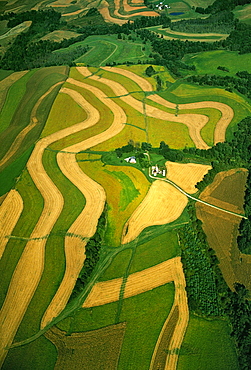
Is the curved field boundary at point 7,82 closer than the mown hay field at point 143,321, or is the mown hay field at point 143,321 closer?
the mown hay field at point 143,321

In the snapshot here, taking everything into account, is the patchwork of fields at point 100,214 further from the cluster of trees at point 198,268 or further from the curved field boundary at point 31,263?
the cluster of trees at point 198,268

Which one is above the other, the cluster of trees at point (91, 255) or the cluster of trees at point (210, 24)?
the cluster of trees at point (210, 24)

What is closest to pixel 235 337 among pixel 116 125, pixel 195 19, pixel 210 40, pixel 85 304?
pixel 85 304

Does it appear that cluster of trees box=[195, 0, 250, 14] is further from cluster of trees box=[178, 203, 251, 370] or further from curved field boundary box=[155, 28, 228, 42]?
cluster of trees box=[178, 203, 251, 370]

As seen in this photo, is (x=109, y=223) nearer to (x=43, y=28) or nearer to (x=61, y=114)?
(x=61, y=114)

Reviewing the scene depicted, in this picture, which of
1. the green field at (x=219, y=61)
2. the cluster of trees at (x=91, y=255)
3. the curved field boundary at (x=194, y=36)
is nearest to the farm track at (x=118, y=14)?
the curved field boundary at (x=194, y=36)

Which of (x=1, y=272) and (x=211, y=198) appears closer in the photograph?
(x=1, y=272)

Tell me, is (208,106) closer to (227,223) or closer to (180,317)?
(227,223)
